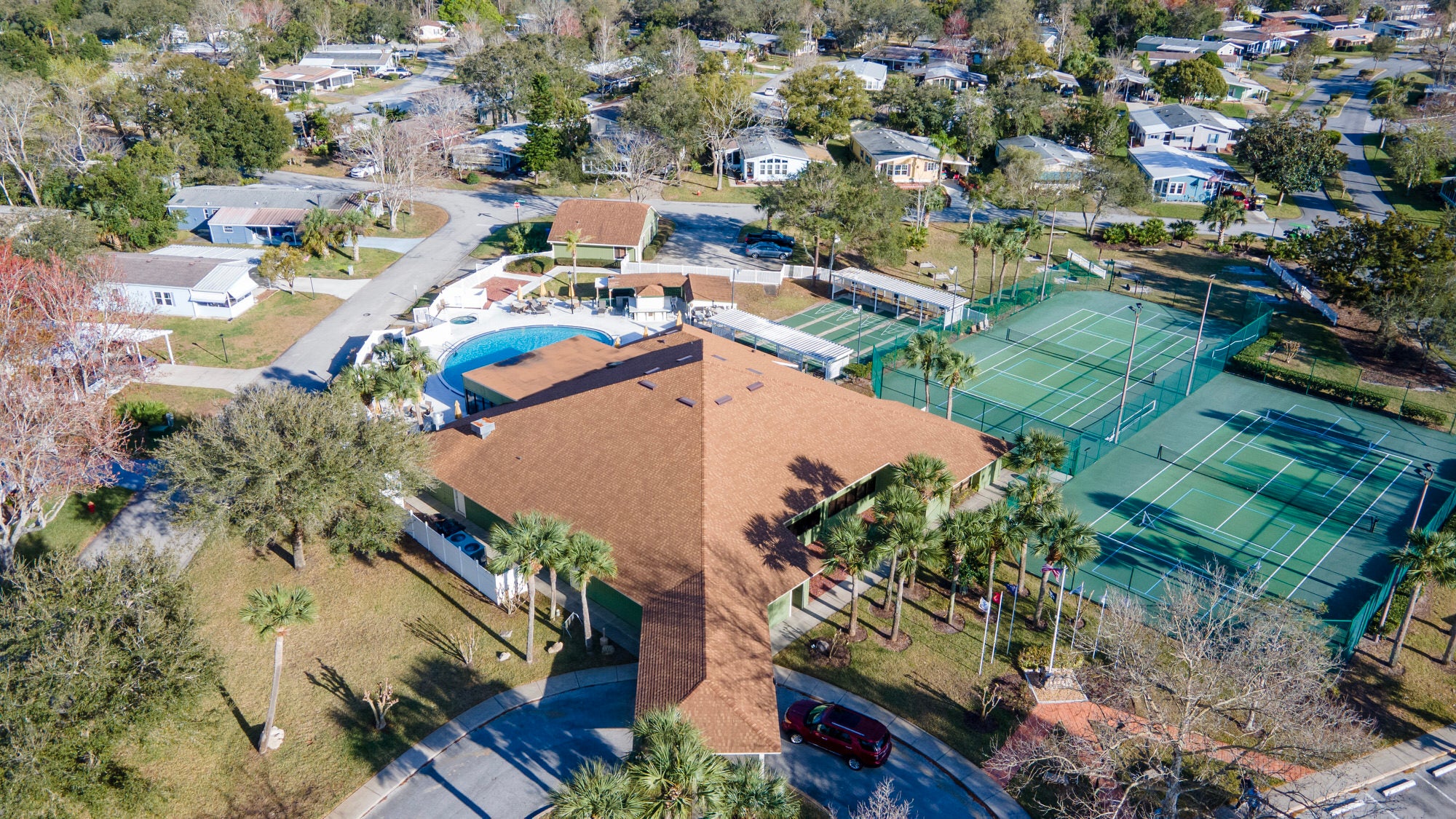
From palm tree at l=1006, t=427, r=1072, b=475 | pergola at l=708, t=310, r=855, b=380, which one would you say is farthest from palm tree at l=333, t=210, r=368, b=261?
palm tree at l=1006, t=427, r=1072, b=475

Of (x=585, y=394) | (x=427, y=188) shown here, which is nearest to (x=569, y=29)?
(x=427, y=188)

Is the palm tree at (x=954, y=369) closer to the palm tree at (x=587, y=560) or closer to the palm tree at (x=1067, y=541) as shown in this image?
the palm tree at (x=1067, y=541)

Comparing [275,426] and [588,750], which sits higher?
[275,426]

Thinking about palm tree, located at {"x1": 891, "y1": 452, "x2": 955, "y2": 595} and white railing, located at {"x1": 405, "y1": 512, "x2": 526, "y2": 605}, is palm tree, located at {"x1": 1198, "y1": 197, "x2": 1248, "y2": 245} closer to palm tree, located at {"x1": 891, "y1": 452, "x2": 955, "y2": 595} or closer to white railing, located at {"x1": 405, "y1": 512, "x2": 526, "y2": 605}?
palm tree, located at {"x1": 891, "y1": 452, "x2": 955, "y2": 595}

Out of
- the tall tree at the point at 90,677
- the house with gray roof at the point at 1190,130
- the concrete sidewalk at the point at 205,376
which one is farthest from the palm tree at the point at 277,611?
the house with gray roof at the point at 1190,130

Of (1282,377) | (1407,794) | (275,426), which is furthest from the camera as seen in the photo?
(1282,377)

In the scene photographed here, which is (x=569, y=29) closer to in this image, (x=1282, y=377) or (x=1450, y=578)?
(x=1282, y=377)

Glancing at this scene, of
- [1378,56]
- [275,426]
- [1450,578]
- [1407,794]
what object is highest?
[1378,56]
